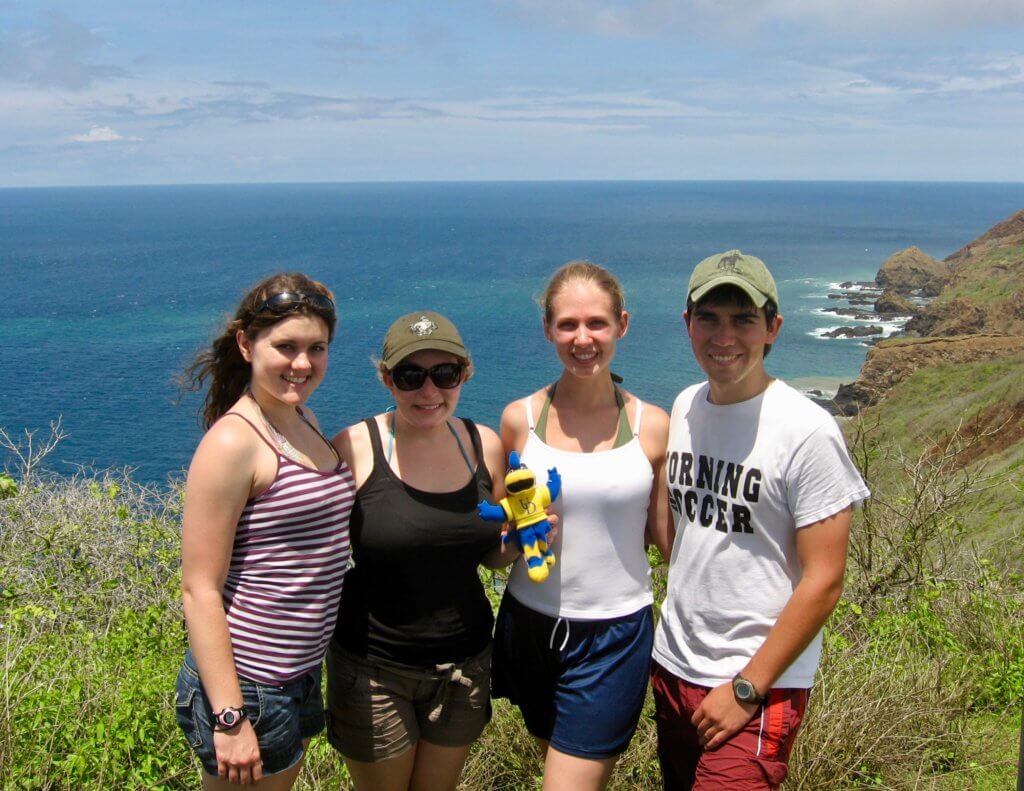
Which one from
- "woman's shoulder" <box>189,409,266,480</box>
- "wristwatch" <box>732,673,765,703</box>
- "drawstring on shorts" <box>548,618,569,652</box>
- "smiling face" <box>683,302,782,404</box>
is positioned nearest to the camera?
"woman's shoulder" <box>189,409,266,480</box>

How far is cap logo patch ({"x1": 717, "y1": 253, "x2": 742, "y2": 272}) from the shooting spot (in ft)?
10.5

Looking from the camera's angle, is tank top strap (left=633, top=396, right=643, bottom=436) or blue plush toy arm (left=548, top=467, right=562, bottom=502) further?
tank top strap (left=633, top=396, right=643, bottom=436)

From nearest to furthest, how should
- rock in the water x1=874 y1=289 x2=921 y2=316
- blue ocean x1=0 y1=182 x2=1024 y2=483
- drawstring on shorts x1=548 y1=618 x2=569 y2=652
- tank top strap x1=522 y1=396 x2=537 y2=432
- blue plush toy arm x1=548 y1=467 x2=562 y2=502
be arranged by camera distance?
1. blue plush toy arm x1=548 y1=467 x2=562 y2=502
2. drawstring on shorts x1=548 y1=618 x2=569 y2=652
3. tank top strap x1=522 y1=396 x2=537 y2=432
4. blue ocean x1=0 y1=182 x2=1024 y2=483
5. rock in the water x1=874 y1=289 x2=921 y2=316

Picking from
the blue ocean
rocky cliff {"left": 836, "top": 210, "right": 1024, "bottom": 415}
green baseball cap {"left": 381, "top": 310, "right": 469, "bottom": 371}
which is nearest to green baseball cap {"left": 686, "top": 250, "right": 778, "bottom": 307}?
green baseball cap {"left": 381, "top": 310, "right": 469, "bottom": 371}

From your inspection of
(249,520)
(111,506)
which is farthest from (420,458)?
(111,506)

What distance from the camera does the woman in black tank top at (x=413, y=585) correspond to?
331 cm

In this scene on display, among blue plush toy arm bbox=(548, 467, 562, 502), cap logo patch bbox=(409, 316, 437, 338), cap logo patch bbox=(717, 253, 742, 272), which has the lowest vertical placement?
blue plush toy arm bbox=(548, 467, 562, 502)

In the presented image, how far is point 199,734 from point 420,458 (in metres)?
1.25

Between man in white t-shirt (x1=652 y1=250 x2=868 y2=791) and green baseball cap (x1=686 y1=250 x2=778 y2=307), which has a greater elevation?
green baseball cap (x1=686 y1=250 x2=778 y2=307)

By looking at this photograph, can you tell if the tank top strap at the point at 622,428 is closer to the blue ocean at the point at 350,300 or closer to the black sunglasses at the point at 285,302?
the black sunglasses at the point at 285,302

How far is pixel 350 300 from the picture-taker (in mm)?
79250

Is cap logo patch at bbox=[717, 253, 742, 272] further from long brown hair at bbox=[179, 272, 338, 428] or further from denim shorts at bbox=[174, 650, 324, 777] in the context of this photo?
denim shorts at bbox=[174, 650, 324, 777]

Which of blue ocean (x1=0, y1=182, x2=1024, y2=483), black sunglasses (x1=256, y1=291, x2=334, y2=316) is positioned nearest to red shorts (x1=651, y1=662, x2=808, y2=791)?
black sunglasses (x1=256, y1=291, x2=334, y2=316)

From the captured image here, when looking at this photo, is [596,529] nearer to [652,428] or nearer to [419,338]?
[652,428]
